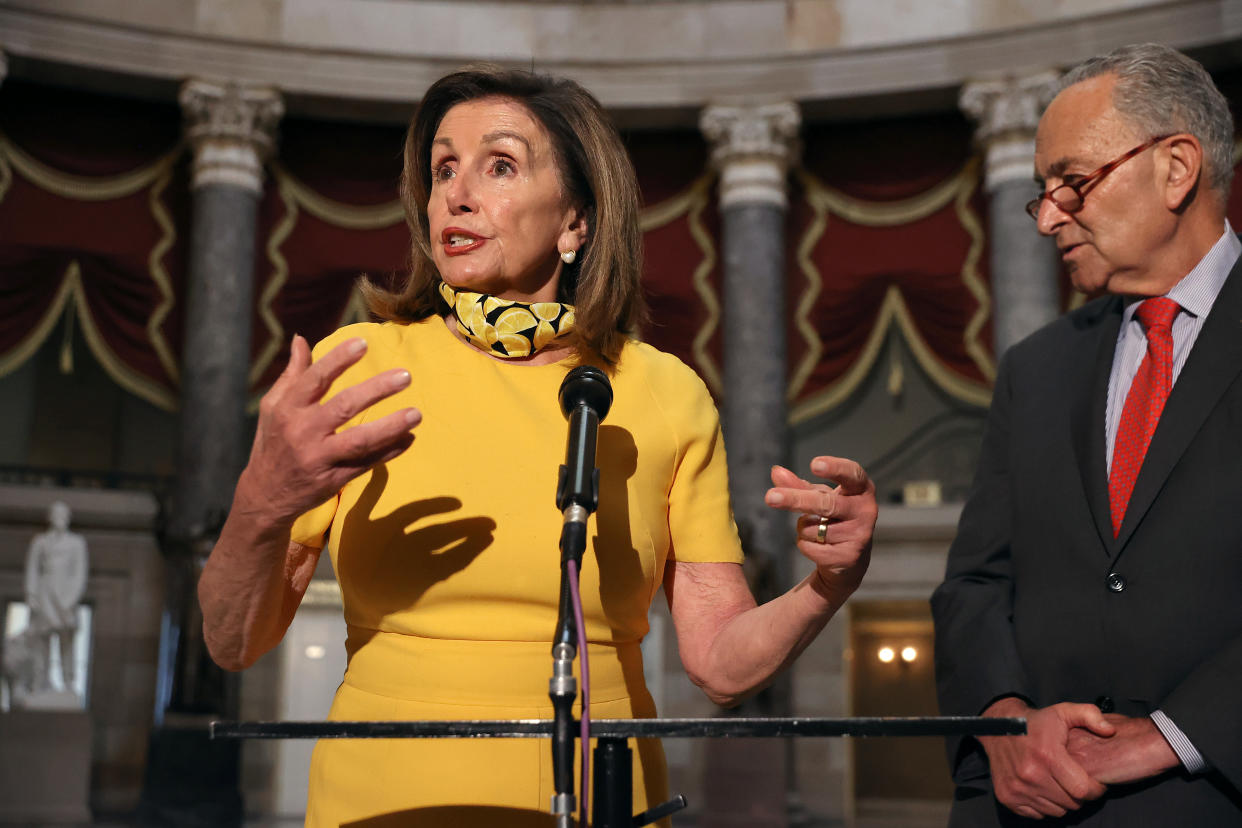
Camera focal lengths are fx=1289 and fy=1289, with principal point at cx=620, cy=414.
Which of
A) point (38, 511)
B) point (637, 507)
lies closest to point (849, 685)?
point (38, 511)

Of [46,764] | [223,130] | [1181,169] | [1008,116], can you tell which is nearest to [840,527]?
[1181,169]

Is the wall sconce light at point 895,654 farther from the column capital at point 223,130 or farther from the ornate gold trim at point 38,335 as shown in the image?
the ornate gold trim at point 38,335

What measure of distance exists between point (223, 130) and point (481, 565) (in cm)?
971

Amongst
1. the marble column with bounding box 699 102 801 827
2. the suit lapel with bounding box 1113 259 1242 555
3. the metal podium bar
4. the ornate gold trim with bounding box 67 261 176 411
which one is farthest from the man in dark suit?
the ornate gold trim with bounding box 67 261 176 411

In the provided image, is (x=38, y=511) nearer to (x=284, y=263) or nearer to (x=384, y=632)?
(x=284, y=263)

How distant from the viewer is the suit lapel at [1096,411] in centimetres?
237

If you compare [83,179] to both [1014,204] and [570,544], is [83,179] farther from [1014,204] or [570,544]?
[570,544]

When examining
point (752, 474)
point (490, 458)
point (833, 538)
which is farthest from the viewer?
point (752, 474)

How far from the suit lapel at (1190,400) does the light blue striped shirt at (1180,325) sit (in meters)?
0.04

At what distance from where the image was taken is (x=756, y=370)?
1059 centimetres

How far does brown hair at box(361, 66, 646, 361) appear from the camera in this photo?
6.70 ft

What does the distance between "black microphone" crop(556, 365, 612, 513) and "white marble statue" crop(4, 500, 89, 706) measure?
890 centimetres

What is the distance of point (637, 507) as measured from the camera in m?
1.89

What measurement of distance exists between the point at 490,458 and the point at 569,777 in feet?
2.02
